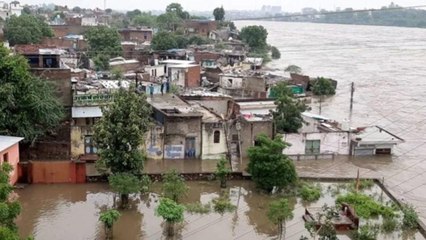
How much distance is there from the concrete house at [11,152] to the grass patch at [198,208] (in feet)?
19.2

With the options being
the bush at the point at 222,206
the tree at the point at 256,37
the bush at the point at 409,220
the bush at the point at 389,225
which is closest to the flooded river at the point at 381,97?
the bush at the point at 409,220

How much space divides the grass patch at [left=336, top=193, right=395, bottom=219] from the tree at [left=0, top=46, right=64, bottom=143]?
11.3m

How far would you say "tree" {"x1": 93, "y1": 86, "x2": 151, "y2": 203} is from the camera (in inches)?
673

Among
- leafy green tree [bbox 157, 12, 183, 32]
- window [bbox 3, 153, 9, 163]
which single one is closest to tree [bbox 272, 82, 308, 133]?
window [bbox 3, 153, 9, 163]

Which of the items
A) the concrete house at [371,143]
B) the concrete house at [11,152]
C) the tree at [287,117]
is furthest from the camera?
the tree at [287,117]

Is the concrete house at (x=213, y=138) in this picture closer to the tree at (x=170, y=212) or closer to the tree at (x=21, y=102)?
the tree at (x=21, y=102)

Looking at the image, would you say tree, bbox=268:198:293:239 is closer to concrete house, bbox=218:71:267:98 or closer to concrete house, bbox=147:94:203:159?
concrete house, bbox=147:94:203:159

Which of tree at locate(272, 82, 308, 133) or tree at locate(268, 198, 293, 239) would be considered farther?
tree at locate(272, 82, 308, 133)

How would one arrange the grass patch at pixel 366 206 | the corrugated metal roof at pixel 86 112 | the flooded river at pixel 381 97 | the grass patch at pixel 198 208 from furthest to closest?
the corrugated metal roof at pixel 86 112, the flooded river at pixel 381 97, the grass patch at pixel 198 208, the grass patch at pixel 366 206

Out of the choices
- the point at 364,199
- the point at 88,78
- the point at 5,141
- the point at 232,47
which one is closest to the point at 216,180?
the point at 364,199

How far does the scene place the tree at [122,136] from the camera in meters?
17.1

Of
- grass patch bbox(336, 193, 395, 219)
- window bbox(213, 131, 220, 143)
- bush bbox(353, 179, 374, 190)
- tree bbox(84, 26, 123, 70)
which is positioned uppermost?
tree bbox(84, 26, 123, 70)

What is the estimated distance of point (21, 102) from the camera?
797 inches

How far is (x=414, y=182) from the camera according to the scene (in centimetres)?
2166
